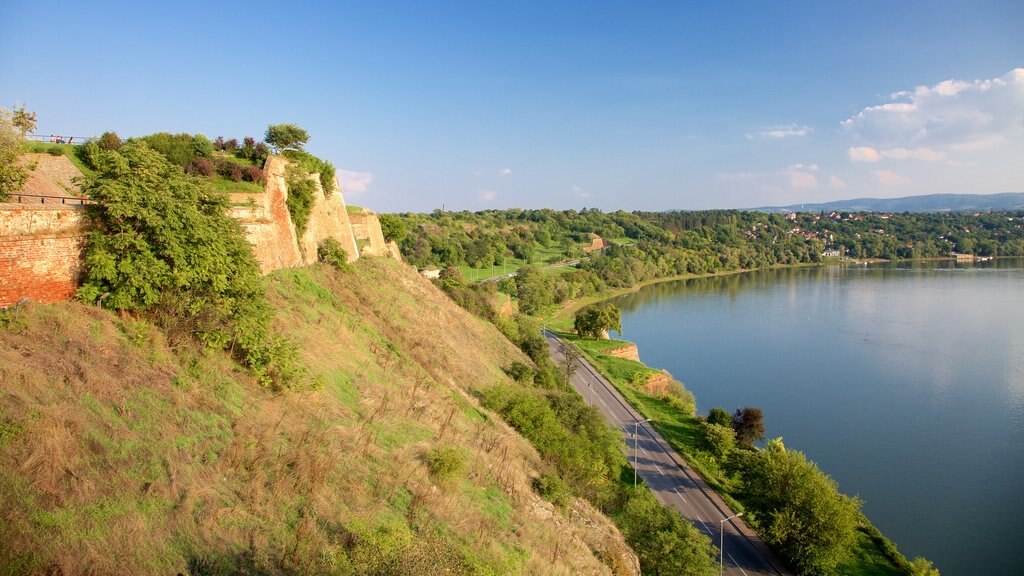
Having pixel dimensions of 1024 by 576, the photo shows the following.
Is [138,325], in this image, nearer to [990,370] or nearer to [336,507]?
[336,507]

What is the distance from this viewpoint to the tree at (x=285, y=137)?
22875mm

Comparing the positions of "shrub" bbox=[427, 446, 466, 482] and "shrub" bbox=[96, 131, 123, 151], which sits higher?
"shrub" bbox=[96, 131, 123, 151]

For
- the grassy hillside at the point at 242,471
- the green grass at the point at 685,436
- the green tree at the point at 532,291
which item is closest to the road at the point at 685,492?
the green grass at the point at 685,436

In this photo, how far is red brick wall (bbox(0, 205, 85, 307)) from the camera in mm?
9789

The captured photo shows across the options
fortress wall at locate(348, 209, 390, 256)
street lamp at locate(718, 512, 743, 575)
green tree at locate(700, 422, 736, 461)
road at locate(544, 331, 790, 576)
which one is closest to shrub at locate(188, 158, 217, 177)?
fortress wall at locate(348, 209, 390, 256)

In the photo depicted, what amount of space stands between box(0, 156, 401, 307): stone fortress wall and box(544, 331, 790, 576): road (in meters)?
16.4

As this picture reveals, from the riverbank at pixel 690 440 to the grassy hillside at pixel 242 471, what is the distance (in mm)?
11822

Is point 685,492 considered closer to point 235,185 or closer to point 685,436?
point 685,436

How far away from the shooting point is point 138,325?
10.6 metres

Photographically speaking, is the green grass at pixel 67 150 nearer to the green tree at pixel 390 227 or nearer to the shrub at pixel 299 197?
the shrub at pixel 299 197

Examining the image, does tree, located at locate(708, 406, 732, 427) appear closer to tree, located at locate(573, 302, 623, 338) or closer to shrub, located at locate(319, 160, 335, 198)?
tree, located at locate(573, 302, 623, 338)

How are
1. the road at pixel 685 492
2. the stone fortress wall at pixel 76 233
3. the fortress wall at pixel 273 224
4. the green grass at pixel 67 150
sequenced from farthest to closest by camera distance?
the road at pixel 685 492
the green grass at pixel 67 150
the fortress wall at pixel 273 224
the stone fortress wall at pixel 76 233

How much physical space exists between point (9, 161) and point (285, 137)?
1174 cm

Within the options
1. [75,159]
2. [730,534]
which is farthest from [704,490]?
[75,159]
